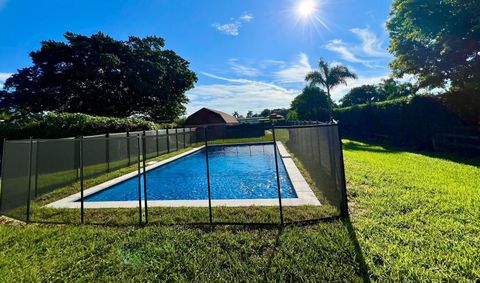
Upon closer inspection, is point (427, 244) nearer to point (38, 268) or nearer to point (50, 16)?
point (38, 268)

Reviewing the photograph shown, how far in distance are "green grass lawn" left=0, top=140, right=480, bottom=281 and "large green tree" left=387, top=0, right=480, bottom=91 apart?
7713 millimetres

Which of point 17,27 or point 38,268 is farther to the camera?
point 17,27

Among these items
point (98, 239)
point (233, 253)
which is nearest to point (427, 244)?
point (233, 253)

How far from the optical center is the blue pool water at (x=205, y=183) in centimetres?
654

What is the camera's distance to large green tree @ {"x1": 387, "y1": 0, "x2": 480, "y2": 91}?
823cm

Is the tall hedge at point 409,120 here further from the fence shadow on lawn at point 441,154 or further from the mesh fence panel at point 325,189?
the mesh fence panel at point 325,189

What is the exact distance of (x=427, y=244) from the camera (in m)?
2.68

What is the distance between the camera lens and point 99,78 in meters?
22.2

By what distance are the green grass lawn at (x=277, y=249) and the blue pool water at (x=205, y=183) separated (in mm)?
2267

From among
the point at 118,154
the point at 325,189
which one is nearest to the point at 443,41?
the point at 325,189

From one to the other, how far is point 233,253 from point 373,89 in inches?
2845

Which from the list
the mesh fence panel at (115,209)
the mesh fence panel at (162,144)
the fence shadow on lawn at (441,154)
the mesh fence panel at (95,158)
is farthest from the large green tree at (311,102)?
the mesh fence panel at (115,209)

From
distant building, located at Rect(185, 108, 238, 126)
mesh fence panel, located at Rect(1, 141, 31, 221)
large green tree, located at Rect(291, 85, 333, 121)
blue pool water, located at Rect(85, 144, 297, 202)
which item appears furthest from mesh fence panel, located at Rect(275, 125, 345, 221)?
distant building, located at Rect(185, 108, 238, 126)

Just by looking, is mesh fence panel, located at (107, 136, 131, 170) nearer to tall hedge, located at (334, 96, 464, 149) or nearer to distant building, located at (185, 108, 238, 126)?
tall hedge, located at (334, 96, 464, 149)
